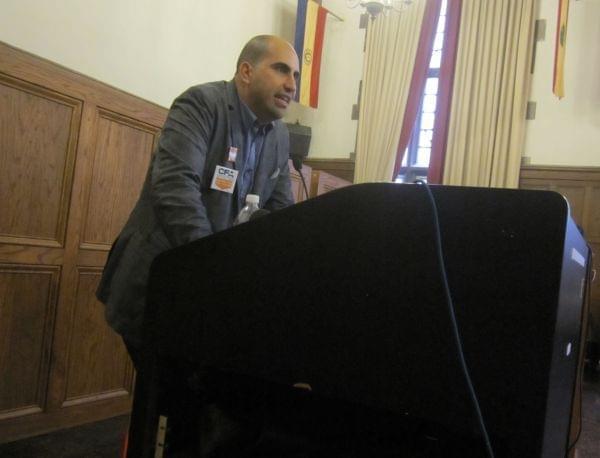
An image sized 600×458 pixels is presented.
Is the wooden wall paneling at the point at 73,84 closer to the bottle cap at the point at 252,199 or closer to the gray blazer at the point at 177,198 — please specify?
the gray blazer at the point at 177,198

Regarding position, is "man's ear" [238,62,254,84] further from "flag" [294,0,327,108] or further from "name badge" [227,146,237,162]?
"flag" [294,0,327,108]

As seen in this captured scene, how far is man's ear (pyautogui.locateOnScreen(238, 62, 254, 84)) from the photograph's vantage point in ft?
4.75

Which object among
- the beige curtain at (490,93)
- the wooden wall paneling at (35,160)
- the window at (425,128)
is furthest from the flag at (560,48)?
the wooden wall paneling at (35,160)

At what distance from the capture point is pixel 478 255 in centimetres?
78

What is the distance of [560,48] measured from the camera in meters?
4.89

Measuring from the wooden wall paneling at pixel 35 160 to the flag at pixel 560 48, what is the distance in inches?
158

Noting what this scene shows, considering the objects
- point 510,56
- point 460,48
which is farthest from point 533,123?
point 460,48

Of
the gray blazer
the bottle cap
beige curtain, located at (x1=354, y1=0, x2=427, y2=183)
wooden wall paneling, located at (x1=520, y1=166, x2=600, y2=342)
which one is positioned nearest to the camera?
the gray blazer

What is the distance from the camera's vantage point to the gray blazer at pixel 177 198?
45.8 inches

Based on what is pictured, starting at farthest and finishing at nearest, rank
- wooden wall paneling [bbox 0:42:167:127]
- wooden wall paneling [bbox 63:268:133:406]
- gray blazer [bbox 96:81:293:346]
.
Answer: wooden wall paneling [bbox 63:268:133:406]
wooden wall paneling [bbox 0:42:167:127]
gray blazer [bbox 96:81:293:346]

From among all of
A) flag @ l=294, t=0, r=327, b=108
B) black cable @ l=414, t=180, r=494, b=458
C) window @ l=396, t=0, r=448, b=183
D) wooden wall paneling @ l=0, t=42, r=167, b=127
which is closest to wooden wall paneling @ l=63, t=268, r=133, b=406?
wooden wall paneling @ l=0, t=42, r=167, b=127

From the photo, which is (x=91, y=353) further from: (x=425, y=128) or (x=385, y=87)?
(x=425, y=128)

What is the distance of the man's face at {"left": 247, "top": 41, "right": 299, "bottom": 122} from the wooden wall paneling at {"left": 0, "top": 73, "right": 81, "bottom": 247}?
60.0 inches

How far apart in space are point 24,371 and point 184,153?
1.86m
